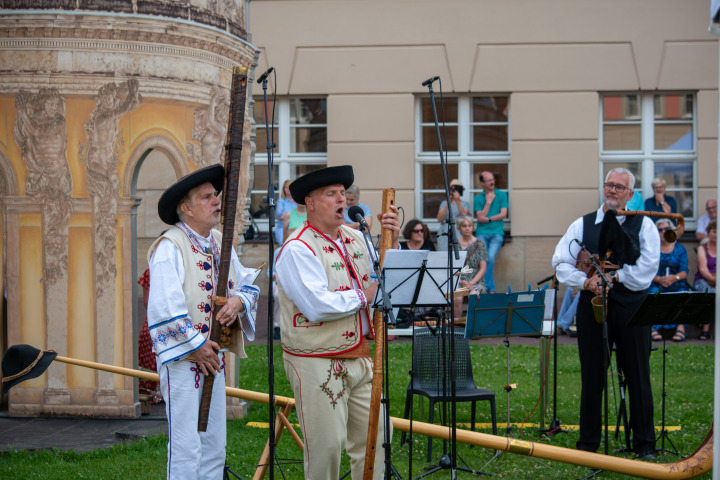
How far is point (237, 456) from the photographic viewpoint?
7004 millimetres

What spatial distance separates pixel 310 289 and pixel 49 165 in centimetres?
355

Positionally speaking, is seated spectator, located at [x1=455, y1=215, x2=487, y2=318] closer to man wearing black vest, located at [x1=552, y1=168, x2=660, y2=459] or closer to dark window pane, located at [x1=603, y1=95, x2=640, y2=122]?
dark window pane, located at [x1=603, y1=95, x2=640, y2=122]

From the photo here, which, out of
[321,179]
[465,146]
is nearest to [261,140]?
[465,146]

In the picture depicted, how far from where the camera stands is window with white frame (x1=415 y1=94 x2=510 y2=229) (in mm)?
14375

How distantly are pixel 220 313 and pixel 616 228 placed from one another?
329 cm

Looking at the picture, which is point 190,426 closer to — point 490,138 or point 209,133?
point 209,133

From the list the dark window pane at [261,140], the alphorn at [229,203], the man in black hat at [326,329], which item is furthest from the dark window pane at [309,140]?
the alphorn at [229,203]

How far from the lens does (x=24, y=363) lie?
19.7 ft

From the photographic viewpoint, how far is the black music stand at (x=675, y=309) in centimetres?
645

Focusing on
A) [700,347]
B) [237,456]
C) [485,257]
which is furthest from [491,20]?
[237,456]

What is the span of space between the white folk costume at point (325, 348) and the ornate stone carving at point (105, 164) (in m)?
2.87

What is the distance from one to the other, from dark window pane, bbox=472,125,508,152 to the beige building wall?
35 cm

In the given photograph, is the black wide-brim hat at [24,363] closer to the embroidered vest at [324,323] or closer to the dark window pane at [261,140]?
the embroidered vest at [324,323]

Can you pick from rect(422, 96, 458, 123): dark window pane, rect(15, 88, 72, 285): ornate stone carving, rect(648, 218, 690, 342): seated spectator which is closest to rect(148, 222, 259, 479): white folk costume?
rect(15, 88, 72, 285): ornate stone carving
